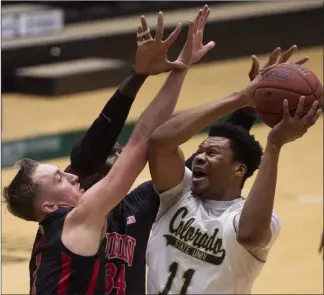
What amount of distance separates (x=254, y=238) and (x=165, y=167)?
1.55 feet

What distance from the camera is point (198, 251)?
134 inches

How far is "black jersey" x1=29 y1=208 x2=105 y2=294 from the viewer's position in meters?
3.36

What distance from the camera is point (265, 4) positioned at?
13906mm

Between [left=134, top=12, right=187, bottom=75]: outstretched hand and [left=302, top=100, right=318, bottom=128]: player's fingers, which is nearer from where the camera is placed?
[left=302, top=100, right=318, bottom=128]: player's fingers

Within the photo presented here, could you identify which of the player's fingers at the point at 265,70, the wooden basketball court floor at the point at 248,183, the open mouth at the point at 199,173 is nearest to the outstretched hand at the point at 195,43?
the player's fingers at the point at 265,70

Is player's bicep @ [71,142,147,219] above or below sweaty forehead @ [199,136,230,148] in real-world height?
below

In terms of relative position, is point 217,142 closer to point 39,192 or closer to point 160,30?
point 160,30

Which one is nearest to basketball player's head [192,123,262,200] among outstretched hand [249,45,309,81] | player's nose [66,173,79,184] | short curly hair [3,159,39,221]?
outstretched hand [249,45,309,81]

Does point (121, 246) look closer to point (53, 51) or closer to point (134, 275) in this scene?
point (134, 275)

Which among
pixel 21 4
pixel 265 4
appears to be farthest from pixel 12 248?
pixel 265 4

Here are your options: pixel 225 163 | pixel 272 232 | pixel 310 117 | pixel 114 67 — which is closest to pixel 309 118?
pixel 310 117

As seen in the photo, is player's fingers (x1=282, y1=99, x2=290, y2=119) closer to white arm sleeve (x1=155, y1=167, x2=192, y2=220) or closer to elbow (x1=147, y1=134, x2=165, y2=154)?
A: elbow (x1=147, y1=134, x2=165, y2=154)

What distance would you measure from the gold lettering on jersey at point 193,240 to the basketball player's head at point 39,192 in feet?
1.16

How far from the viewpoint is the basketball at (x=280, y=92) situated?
334cm
